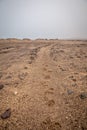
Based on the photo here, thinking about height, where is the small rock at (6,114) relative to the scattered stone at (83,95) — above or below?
below

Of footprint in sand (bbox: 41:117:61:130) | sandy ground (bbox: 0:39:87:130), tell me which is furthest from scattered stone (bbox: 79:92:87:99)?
footprint in sand (bbox: 41:117:61:130)

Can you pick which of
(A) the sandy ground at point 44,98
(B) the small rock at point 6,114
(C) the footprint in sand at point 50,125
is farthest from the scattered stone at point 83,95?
(B) the small rock at point 6,114

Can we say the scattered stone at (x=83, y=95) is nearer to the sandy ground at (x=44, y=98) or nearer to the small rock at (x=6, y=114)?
the sandy ground at (x=44, y=98)

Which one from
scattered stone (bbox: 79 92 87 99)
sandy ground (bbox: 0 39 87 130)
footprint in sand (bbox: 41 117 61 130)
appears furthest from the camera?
scattered stone (bbox: 79 92 87 99)

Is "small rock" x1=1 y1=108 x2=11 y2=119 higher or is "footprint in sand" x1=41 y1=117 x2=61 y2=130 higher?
"small rock" x1=1 y1=108 x2=11 y2=119

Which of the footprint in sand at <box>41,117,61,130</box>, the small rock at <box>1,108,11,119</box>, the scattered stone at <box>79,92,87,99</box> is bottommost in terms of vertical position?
the footprint in sand at <box>41,117,61,130</box>

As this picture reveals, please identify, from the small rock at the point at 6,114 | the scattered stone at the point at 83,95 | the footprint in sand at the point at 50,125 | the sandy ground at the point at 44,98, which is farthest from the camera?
the scattered stone at the point at 83,95

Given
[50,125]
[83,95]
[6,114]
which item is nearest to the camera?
[50,125]

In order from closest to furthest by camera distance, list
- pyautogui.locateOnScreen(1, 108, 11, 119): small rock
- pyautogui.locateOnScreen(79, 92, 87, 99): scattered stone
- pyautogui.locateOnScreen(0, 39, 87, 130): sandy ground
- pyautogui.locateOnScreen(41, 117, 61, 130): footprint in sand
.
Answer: pyautogui.locateOnScreen(41, 117, 61, 130): footprint in sand, pyautogui.locateOnScreen(0, 39, 87, 130): sandy ground, pyautogui.locateOnScreen(1, 108, 11, 119): small rock, pyautogui.locateOnScreen(79, 92, 87, 99): scattered stone

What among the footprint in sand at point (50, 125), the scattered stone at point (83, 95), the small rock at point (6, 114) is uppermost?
the scattered stone at point (83, 95)

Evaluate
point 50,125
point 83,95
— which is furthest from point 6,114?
point 83,95

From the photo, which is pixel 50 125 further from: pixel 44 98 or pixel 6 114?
pixel 6 114

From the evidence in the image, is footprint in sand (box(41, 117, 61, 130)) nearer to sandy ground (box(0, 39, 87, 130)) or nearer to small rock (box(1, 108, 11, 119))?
sandy ground (box(0, 39, 87, 130))

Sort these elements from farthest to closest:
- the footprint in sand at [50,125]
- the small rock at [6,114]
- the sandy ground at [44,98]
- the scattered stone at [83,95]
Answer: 1. the scattered stone at [83,95]
2. the small rock at [6,114]
3. the sandy ground at [44,98]
4. the footprint in sand at [50,125]
